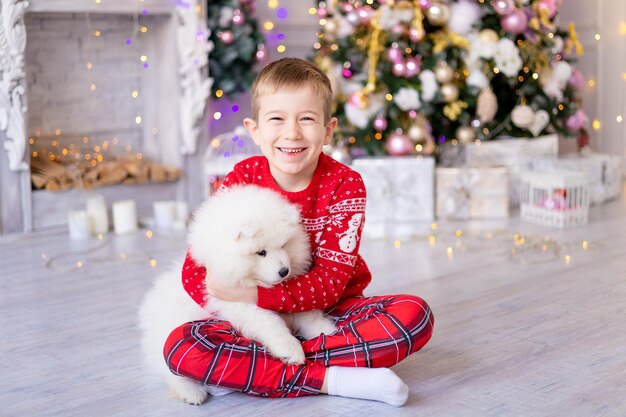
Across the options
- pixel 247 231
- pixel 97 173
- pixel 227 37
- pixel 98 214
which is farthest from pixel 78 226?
pixel 247 231

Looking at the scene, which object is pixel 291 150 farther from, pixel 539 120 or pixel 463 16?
pixel 539 120

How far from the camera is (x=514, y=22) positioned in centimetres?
396

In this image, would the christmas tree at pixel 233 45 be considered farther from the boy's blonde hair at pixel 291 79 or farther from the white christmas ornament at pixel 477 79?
the boy's blonde hair at pixel 291 79

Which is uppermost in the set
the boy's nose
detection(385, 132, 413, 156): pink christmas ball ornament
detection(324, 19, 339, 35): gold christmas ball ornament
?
detection(324, 19, 339, 35): gold christmas ball ornament

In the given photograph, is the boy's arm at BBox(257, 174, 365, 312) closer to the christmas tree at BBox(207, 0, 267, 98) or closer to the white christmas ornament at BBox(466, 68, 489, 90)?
the white christmas ornament at BBox(466, 68, 489, 90)

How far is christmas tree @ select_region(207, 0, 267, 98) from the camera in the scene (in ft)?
13.6

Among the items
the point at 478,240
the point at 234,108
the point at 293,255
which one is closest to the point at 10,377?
the point at 293,255

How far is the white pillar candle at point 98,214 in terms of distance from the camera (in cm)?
371

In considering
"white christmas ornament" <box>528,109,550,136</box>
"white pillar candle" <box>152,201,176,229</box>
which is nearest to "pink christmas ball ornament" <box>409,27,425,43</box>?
"white christmas ornament" <box>528,109,550,136</box>

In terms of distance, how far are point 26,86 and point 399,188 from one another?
169cm

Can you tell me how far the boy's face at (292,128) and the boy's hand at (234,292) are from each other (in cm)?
29

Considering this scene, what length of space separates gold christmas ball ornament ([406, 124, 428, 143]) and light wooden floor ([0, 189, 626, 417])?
1.65 ft

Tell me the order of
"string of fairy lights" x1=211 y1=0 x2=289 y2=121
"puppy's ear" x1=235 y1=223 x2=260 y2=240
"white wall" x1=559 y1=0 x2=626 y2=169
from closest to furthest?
1. "puppy's ear" x1=235 y1=223 x2=260 y2=240
2. "string of fairy lights" x1=211 y1=0 x2=289 y2=121
3. "white wall" x1=559 y1=0 x2=626 y2=169

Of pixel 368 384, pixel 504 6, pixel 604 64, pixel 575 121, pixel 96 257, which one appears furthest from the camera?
pixel 604 64
